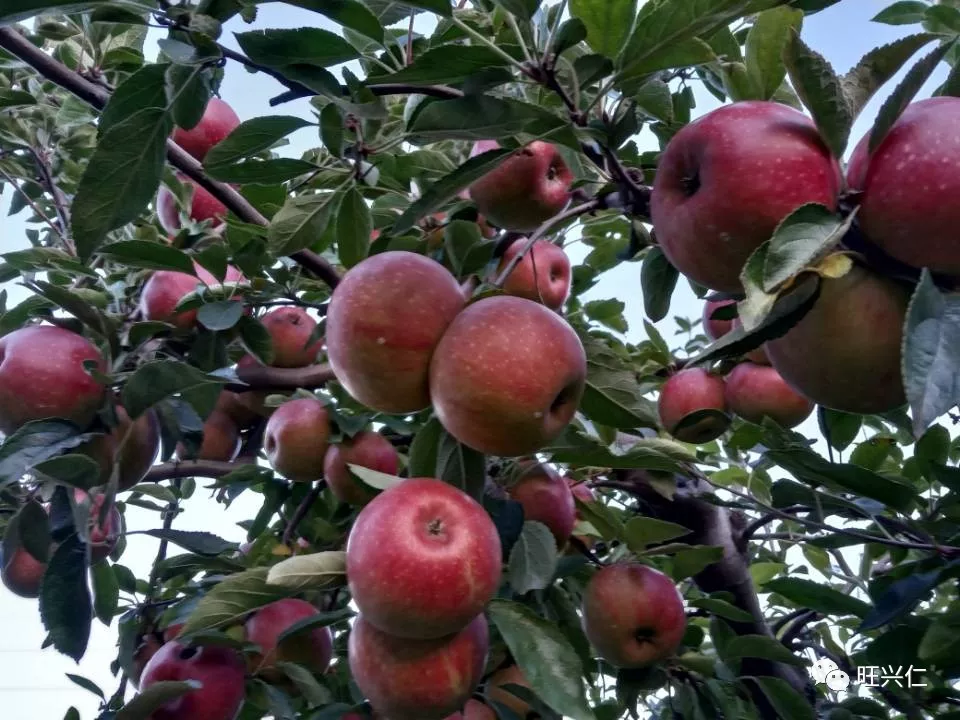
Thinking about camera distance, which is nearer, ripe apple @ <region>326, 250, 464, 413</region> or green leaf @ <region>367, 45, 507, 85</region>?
green leaf @ <region>367, 45, 507, 85</region>

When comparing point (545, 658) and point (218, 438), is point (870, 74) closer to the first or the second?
point (545, 658)

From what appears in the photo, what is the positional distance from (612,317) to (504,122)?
1.37 metres

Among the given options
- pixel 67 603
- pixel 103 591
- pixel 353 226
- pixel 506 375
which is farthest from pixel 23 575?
pixel 506 375

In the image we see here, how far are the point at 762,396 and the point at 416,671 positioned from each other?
3.43 ft

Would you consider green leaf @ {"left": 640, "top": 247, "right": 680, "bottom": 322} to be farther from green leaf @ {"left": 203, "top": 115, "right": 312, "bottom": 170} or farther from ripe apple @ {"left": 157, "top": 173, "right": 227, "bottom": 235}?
ripe apple @ {"left": 157, "top": 173, "right": 227, "bottom": 235}

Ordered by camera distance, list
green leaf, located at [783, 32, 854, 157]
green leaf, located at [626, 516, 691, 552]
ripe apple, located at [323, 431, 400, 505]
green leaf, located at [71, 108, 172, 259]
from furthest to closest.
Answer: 1. ripe apple, located at [323, 431, 400, 505]
2. green leaf, located at [626, 516, 691, 552]
3. green leaf, located at [71, 108, 172, 259]
4. green leaf, located at [783, 32, 854, 157]

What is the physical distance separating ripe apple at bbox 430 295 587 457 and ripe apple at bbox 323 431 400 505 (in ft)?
2.08

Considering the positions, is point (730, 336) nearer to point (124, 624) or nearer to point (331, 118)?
point (331, 118)

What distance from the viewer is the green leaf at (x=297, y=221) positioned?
1.13 meters

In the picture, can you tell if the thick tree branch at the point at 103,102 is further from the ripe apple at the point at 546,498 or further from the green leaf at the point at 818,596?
the green leaf at the point at 818,596

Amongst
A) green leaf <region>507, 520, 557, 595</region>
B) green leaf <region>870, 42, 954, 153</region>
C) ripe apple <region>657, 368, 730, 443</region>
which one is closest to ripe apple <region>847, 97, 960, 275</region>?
green leaf <region>870, 42, 954, 153</region>

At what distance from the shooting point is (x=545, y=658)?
3.34ft

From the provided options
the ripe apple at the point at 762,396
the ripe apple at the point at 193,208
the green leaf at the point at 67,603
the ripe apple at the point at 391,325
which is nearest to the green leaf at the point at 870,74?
the ripe apple at the point at 391,325

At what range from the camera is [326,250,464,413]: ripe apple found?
Result: 97 centimetres
